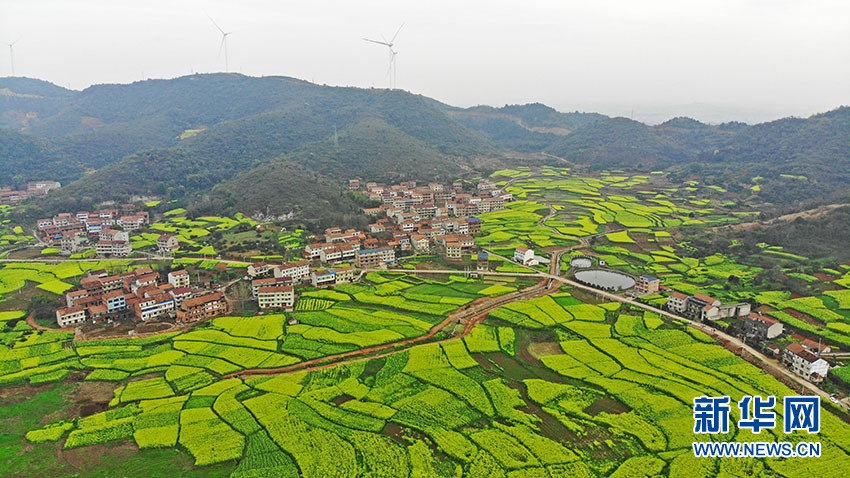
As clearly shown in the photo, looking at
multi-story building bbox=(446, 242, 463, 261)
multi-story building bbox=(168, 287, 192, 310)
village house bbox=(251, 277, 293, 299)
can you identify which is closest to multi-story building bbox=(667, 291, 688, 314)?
multi-story building bbox=(446, 242, 463, 261)

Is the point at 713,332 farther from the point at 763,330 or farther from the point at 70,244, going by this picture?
the point at 70,244

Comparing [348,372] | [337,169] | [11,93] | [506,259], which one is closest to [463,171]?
[337,169]

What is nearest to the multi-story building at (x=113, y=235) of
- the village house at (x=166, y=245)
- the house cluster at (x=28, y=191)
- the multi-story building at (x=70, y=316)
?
the village house at (x=166, y=245)

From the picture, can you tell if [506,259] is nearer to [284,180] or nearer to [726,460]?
[726,460]

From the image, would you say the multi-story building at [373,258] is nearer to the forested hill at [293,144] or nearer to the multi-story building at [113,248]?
the forested hill at [293,144]

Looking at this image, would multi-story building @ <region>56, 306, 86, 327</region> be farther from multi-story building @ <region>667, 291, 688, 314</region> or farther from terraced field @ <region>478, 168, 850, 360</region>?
multi-story building @ <region>667, 291, 688, 314</region>

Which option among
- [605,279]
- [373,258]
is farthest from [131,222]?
[605,279]

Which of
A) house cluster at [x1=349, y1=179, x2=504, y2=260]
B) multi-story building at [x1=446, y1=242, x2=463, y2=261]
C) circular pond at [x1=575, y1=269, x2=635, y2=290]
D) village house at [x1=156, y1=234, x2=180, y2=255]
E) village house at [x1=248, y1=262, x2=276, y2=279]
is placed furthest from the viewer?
house cluster at [x1=349, y1=179, x2=504, y2=260]
